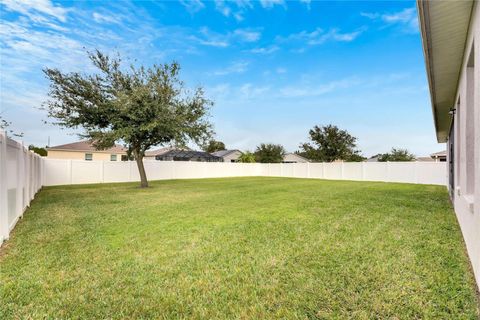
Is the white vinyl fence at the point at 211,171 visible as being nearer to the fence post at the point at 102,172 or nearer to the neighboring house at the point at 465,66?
the fence post at the point at 102,172

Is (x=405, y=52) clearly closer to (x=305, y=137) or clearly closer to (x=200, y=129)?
(x=200, y=129)

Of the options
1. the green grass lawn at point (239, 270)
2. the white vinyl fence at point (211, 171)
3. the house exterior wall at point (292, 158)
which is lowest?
the green grass lawn at point (239, 270)

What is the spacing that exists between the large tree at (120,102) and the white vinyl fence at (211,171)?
4.46m

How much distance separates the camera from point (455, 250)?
3.98 m

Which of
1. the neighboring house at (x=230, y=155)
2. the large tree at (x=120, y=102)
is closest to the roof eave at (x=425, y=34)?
the large tree at (x=120, y=102)

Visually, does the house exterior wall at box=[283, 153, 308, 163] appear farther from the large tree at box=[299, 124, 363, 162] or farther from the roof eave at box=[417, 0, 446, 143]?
the roof eave at box=[417, 0, 446, 143]

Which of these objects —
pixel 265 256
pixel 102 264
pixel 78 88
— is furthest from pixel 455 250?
pixel 78 88

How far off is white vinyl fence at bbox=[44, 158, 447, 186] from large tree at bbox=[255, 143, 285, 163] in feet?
38.3

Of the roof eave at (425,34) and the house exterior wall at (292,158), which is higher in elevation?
the roof eave at (425,34)

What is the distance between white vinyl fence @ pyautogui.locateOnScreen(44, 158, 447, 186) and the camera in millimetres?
18328

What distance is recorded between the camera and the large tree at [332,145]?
35.4 metres

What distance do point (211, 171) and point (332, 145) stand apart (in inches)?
650

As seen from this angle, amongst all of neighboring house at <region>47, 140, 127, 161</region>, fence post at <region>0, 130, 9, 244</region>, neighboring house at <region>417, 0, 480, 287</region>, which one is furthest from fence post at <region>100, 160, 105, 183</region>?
neighboring house at <region>417, 0, 480, 287</region>

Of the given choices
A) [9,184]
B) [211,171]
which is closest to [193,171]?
[211,171]
